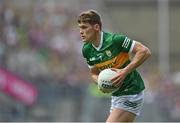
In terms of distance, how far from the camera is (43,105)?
18.5 meters

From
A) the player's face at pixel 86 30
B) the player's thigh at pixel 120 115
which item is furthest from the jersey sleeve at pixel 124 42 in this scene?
the player's thigh at pixel 120 115

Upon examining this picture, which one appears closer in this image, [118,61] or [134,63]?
[134,63]

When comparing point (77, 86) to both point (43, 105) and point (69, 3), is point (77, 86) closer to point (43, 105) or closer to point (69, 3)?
point (43, 105)

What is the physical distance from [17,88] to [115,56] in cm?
853

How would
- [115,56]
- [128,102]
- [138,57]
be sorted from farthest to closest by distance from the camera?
[128,102]
[115,56]
[138,57]

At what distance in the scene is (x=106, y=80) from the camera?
9.81m

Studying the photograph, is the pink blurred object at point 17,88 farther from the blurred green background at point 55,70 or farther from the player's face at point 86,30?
the player's face at point 86,30

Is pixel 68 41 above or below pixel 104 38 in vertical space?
below

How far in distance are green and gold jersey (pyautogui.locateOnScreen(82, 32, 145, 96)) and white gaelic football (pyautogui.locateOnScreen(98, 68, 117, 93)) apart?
9.7 inches

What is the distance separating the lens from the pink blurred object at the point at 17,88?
18234 mm

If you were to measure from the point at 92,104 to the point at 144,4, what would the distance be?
16.7m

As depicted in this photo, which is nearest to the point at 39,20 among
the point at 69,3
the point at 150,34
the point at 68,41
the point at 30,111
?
the point at 68,41

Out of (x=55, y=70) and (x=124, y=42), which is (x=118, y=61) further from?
(x=55, y=70)

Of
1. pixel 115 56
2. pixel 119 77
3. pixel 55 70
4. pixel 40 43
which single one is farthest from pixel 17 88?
pixel 119 77
